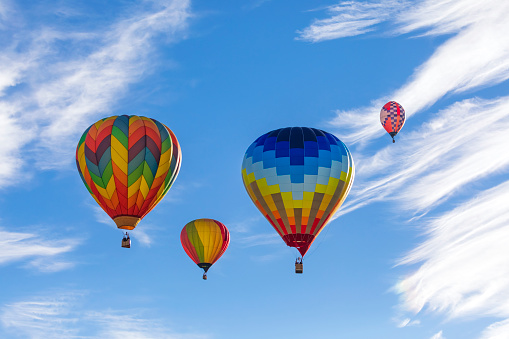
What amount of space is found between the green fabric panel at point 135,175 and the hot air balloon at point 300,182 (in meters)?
6.74

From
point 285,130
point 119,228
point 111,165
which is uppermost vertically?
point 285,130

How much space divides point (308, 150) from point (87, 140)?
12220 millimetres

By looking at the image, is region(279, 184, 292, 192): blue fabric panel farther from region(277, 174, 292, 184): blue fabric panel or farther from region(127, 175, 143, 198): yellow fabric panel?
region(127, 175, 143, 198): yellow fabric panel

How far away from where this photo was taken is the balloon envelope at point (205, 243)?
57656mm

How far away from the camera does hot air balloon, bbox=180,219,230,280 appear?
57.7 metres

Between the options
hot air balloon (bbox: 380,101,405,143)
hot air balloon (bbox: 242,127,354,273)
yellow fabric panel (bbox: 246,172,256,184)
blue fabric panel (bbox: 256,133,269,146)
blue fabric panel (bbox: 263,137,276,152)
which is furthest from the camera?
hot air balloon (bbox: 380,101,405,143)

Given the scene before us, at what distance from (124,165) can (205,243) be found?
1365cm

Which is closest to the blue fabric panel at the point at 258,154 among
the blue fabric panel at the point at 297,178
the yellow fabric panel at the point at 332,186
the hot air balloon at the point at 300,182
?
the hot air balloon at the point at 300,182

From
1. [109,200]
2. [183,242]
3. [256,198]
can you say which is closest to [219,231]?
[183,242]

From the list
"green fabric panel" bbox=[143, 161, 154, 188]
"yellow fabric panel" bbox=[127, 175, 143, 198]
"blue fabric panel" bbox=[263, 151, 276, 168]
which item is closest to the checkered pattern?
"blue fabric panel" bbox=[263, 151, 276, 168]

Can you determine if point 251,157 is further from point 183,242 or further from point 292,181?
point 183,242

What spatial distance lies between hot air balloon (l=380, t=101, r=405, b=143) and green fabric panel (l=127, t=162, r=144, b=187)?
91.9 ft

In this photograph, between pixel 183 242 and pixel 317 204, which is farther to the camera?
pixel 183 242

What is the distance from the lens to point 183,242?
192 ft
